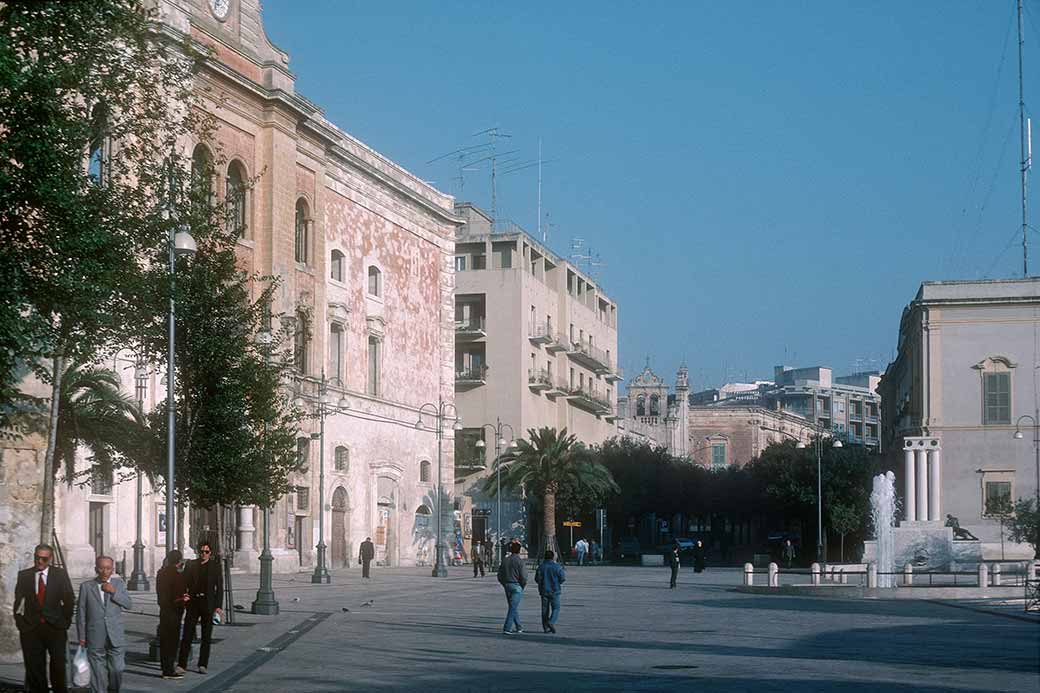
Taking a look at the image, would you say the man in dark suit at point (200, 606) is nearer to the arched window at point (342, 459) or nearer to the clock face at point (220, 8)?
the clock face at point (220, 8)

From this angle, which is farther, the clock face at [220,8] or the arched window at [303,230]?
the arched window at [303,230]

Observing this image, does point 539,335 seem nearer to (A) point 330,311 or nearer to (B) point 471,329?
(B) point 471,329

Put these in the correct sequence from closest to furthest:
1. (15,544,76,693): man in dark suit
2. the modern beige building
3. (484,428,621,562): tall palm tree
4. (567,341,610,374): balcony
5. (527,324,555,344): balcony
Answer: (15,544,76,693): man in dark suit
(484,428,621,562): tall palm tree
the modern beige building
(527,324,555,344): balcony
(567,341,610,374): balcony

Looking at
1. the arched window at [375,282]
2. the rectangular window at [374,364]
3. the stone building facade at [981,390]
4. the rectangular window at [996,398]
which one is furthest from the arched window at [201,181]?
the rectangular window at [996,398]

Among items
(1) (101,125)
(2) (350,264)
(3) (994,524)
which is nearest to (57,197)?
(1) (101,125)

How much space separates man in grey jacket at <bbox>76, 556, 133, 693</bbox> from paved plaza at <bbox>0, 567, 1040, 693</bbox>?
81.9 inches

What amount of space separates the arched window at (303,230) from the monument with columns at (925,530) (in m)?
22.1

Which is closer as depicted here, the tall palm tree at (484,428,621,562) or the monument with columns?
the monument with columns

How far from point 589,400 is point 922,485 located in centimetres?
3627

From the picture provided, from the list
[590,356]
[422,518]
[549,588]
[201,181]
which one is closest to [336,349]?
[422,518]

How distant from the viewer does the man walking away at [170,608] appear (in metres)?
17.4

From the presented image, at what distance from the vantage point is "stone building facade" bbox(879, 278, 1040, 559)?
66.2 m

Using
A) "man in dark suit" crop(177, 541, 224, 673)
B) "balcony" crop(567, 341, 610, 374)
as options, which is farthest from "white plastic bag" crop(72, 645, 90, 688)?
"balcony" crop(567, 341, 610, 374)

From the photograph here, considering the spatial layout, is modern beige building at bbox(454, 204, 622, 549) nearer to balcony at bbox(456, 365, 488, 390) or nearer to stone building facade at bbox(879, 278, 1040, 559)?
balcony at bbox(456, 365, 488, 390)
